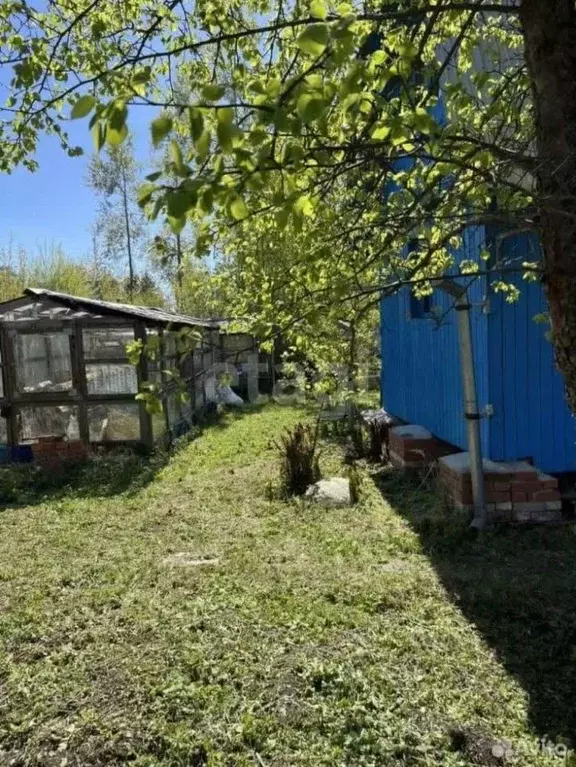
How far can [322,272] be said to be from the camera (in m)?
2.65

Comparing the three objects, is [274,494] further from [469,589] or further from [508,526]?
[469,589]

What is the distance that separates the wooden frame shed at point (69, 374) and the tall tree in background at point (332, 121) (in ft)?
16.4

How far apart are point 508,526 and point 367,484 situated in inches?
73.6

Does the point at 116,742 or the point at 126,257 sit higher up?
the point at 126,257

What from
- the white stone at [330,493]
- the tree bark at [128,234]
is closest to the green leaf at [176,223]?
the white stone at [330,493]

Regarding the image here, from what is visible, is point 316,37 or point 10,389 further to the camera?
point 10,389

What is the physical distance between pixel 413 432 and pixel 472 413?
1996mm

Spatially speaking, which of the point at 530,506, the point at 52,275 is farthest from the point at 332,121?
the point at 52,275

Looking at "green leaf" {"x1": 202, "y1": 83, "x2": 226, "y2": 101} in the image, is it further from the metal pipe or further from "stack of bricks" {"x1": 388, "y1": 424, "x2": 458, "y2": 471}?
"stack of bricks" {"x1": 388, "y1": 424, "x2": 458, "y2": 471}

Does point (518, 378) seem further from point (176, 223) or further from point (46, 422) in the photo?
point (46, 422)

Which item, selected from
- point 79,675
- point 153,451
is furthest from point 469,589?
point 153,451

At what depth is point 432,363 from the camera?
637 cm

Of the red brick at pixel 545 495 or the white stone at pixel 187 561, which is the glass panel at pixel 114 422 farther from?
the red brick at pixel 545 495

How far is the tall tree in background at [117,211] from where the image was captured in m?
23.5
